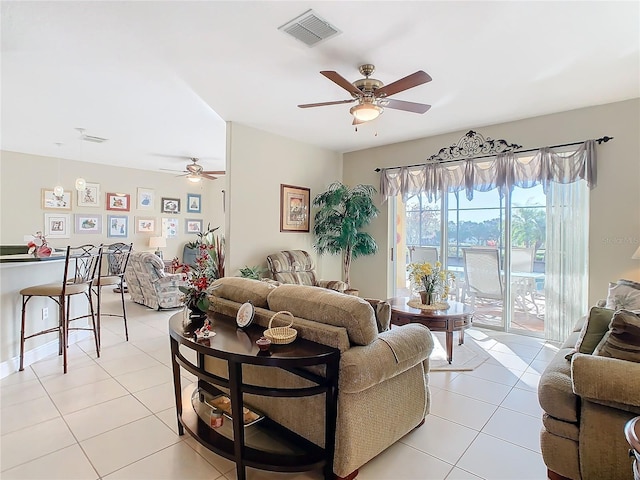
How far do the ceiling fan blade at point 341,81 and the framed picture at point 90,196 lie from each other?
6.65 metres

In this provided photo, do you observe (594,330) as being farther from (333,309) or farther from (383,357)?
(333,309)

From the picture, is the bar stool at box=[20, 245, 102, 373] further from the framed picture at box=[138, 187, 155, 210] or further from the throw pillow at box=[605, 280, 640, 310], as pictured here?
the throw pillow at box=[605, 280, 640, 310]

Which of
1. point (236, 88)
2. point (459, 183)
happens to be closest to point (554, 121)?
point (459, 183)

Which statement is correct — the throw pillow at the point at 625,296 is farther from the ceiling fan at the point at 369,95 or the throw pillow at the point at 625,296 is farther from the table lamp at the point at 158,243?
the table lamp at the point at 158,243

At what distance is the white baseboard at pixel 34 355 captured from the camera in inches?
123

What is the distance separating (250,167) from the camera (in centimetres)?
476

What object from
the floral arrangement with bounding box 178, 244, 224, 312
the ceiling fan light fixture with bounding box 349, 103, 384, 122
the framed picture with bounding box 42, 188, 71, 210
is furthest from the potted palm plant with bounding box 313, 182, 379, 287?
the framed picture with bounding box 42, 188, 71, 210

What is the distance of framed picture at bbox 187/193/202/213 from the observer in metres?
8.85

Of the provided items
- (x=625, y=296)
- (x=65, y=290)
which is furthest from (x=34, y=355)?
(x=625, y=296)

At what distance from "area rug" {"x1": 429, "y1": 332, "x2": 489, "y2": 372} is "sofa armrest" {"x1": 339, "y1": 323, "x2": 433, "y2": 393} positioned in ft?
4.16

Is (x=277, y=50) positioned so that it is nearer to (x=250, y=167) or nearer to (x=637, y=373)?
(x=250, y=167)

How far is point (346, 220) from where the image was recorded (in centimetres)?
527

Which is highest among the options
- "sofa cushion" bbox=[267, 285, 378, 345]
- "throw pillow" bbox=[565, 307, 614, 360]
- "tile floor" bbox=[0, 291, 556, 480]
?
"sofa cushion" bbox=[267, 285, 378, 345]

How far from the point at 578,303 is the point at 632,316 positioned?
106 inches
